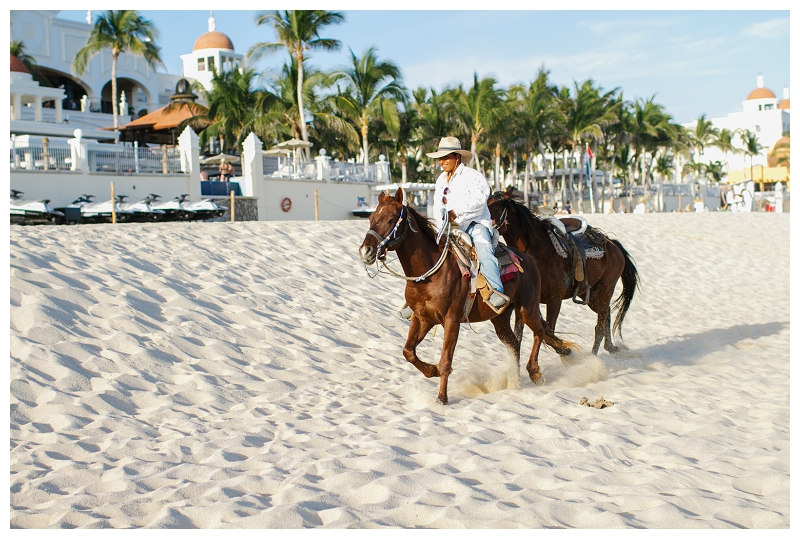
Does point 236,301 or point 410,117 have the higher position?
point 410,117

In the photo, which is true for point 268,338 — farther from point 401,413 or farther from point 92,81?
point 92,81

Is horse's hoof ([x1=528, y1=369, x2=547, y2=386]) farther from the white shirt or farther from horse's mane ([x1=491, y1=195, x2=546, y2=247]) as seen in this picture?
the white shirt

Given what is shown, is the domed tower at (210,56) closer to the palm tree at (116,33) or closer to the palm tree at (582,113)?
the palm tree at (116,33)

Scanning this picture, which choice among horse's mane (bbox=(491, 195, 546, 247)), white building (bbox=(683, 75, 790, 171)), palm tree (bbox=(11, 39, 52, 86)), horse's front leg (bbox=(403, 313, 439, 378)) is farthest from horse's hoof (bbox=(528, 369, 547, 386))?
white building (bbox=(683, 75, 790, 171))

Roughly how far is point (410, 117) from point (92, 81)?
69.3 ft

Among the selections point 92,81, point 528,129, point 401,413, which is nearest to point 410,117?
point 528,129

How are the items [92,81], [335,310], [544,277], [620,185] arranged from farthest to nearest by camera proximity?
1. [620,185]
2. [92,81]
3. [335,310]
4. [544,277]

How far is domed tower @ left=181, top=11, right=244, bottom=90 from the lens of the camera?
5731cm

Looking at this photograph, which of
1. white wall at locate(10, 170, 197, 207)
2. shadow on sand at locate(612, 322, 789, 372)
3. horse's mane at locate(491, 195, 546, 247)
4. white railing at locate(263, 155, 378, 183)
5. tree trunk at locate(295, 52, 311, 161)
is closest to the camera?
horse's mane at locate(491, 195, 546, 247)

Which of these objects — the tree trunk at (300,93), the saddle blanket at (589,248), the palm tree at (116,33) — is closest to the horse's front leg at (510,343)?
the saddle blanket at (589,248)

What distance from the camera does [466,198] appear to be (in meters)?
6.49

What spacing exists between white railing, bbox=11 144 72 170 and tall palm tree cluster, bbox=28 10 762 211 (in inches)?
519

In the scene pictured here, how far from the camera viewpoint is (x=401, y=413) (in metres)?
6.12
